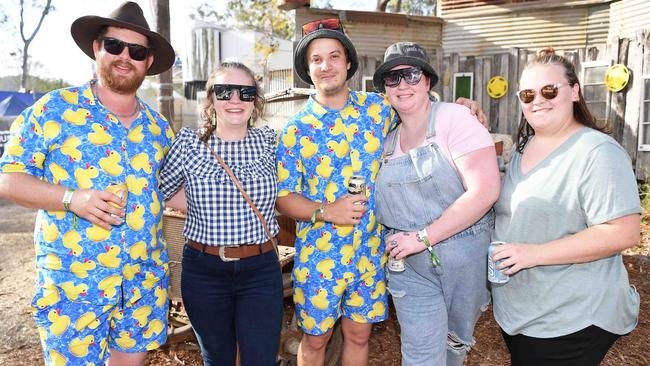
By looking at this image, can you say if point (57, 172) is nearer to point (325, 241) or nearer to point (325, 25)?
point (325, 241)

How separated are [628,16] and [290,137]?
1196cm

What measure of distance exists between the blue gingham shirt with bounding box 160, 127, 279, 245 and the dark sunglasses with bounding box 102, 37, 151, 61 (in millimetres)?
489

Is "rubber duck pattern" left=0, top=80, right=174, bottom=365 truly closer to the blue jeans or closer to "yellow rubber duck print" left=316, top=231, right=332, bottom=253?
the blue jeans

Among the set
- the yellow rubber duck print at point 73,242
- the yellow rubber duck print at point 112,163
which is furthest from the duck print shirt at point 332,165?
the yellow rubber duck print at point 73,242

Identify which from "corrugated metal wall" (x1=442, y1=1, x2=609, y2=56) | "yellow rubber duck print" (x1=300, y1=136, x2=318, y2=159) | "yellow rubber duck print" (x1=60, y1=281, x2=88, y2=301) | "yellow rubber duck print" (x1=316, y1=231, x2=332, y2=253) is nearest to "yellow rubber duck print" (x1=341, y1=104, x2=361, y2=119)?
"yellow rubber duck print" (x1=300, y1=136, x2=318, y2=159)

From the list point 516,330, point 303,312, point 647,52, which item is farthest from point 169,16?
point 647,52

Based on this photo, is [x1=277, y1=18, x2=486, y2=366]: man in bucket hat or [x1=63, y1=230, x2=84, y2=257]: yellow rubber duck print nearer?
[x1=63, y1=230, x2=84, y2=257]: yellow rubber duck print

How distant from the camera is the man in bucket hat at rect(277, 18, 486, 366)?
113 inches

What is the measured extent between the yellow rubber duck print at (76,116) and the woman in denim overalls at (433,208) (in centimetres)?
163

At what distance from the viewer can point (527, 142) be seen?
2387mm

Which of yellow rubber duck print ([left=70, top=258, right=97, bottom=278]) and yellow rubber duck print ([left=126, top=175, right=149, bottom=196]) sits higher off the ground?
yellow rubber duck print ([left=126, top=175, right=149, bottom=196])

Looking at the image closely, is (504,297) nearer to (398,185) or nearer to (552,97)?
(398,185)

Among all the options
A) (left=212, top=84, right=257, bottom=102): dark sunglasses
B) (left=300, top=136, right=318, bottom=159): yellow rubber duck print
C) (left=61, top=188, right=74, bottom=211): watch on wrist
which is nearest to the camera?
(left=61, top=188, right=74, bottom=211): watch on wrist

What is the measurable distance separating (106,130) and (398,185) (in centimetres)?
160
